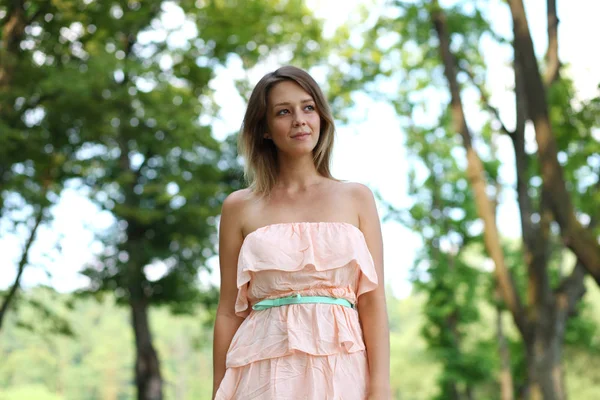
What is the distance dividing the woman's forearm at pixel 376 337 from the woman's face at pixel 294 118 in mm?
592

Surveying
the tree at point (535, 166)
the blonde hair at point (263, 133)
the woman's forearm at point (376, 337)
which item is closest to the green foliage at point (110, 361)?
the tree at point (535, 166)

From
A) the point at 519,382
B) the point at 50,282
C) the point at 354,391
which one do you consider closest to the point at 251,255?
the point at 354,391

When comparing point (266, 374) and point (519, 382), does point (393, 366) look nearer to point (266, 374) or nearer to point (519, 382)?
point (519, 382)

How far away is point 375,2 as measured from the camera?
2138cm

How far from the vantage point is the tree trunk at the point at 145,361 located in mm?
20859

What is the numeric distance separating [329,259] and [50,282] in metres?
14.4


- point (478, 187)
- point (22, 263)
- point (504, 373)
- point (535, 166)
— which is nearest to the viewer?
point (478, 187)

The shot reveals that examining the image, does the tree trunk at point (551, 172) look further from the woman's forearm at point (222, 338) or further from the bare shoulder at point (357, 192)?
the woman's forearm at point (222, 338)

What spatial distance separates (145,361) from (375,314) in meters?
18.8

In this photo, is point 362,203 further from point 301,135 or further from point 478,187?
point 478,187

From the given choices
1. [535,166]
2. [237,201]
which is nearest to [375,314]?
[237,201]

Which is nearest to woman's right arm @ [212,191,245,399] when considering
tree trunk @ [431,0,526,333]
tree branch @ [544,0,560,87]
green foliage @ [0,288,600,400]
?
tree branch @ [544,0,560,87]

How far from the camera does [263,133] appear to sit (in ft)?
10.7

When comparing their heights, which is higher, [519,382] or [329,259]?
[519,382]
